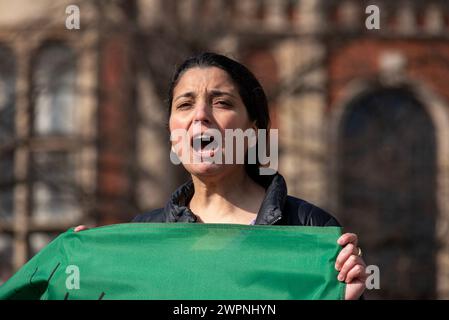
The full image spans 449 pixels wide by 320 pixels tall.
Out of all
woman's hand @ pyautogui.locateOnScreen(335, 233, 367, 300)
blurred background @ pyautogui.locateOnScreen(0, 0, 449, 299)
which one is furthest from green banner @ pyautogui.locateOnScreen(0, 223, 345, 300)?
blurred background @ pyautogui.locateOnScreen(0, 0, 449, 299)

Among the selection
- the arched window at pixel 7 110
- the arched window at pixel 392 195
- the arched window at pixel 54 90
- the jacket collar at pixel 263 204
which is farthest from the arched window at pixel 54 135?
the jacket collar at pixel 263 204

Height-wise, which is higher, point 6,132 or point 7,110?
point 7,110

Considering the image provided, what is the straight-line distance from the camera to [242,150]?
3242 millimetres

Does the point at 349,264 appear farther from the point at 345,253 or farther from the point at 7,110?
the point at 7,110

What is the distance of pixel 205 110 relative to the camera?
3.21 meters

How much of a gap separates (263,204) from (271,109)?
1064cm

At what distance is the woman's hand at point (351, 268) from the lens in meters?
3.03

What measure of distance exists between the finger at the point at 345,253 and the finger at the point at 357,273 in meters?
0.04

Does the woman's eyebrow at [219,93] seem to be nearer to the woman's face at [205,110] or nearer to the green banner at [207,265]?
the woman's face at [205,110]

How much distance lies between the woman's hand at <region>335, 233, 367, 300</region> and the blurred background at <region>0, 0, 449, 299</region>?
25.7 ft

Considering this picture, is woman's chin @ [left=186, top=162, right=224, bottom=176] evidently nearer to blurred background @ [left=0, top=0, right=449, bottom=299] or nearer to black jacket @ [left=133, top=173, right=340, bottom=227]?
black jacket @ [left=133, top=173, right=340, bottom=227]

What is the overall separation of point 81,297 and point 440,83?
40.5ft

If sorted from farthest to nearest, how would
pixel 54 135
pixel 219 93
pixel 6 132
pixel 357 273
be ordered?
pixel 54 135 → pixel 6 132 → pixel 219 93 → pixel 357 273

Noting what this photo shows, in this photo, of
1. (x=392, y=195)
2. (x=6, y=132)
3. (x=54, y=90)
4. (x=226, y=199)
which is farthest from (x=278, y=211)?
(x=392, y=195)
